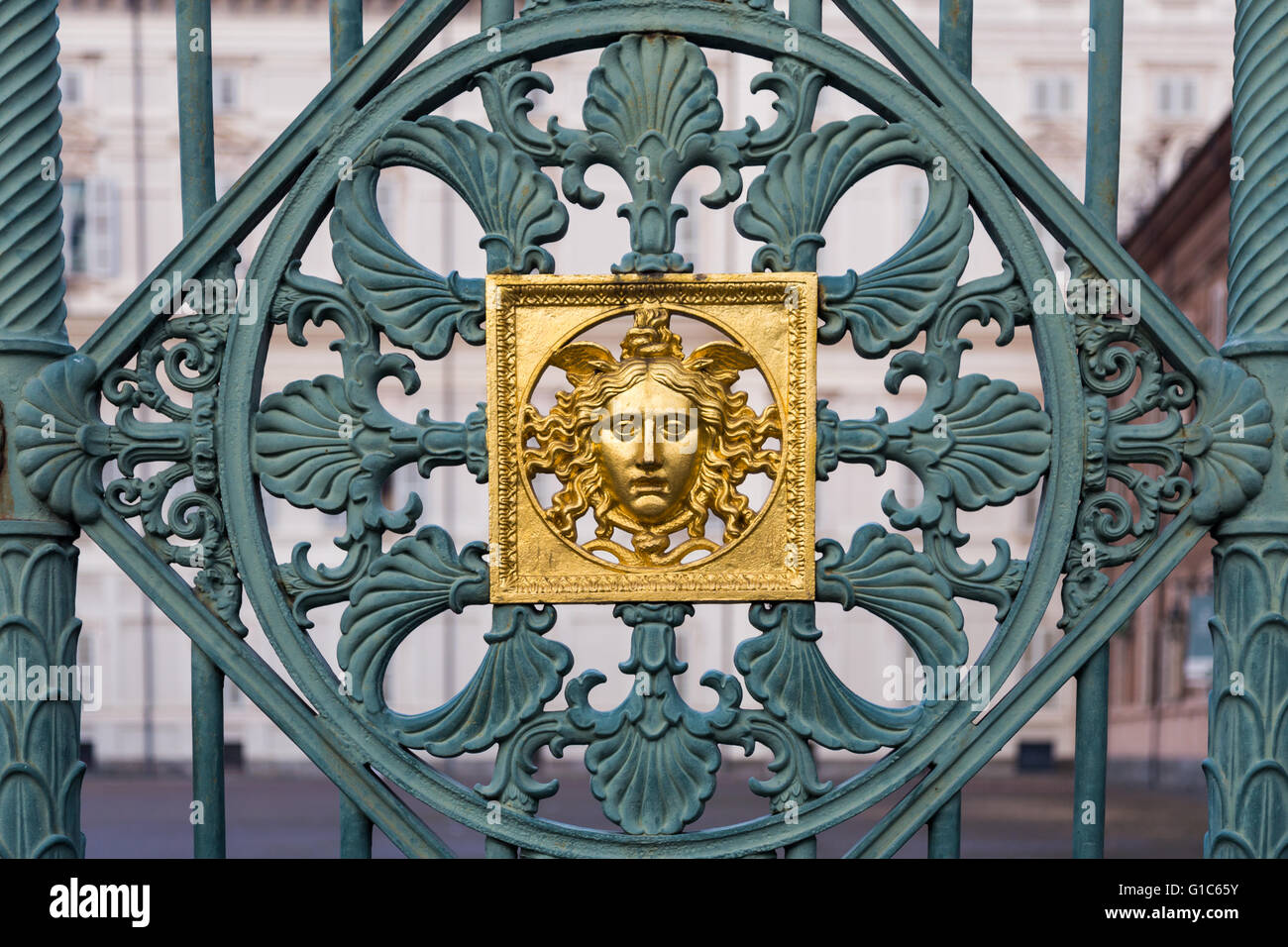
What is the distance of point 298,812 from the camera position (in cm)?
1662

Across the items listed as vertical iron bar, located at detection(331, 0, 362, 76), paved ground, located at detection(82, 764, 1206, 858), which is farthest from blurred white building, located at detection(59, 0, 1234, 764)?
vertical iron bar, located at detection(331, 0, 362, 76)

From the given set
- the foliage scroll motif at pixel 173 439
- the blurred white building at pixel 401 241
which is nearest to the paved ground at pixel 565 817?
the blurred white building at pixel 401 241

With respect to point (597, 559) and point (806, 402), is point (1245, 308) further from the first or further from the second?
point (597, 559)

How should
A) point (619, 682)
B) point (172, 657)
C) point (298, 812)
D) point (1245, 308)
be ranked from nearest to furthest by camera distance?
point (1245, 308)
point (298, 812)
point (619, 682)
point (172, 657)

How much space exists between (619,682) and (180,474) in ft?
47.0

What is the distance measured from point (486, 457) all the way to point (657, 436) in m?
0.42

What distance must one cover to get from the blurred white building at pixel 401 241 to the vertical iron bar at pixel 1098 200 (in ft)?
47.4

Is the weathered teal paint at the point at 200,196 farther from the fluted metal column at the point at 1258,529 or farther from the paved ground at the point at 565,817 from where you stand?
the paved ground at the point at 565,817

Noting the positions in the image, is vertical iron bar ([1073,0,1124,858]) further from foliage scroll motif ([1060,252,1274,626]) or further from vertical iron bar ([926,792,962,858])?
vertical iron bar ([926,792,962,858])

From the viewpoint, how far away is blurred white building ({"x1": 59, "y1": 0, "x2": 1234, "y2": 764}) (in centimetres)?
1883

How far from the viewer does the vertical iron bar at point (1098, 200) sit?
3.62 metres

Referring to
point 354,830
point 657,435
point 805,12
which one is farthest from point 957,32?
point 354,830

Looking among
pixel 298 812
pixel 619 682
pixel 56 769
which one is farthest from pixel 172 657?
pixel 56 769

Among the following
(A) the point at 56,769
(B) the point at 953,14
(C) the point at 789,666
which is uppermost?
(B) the point at 953,14
